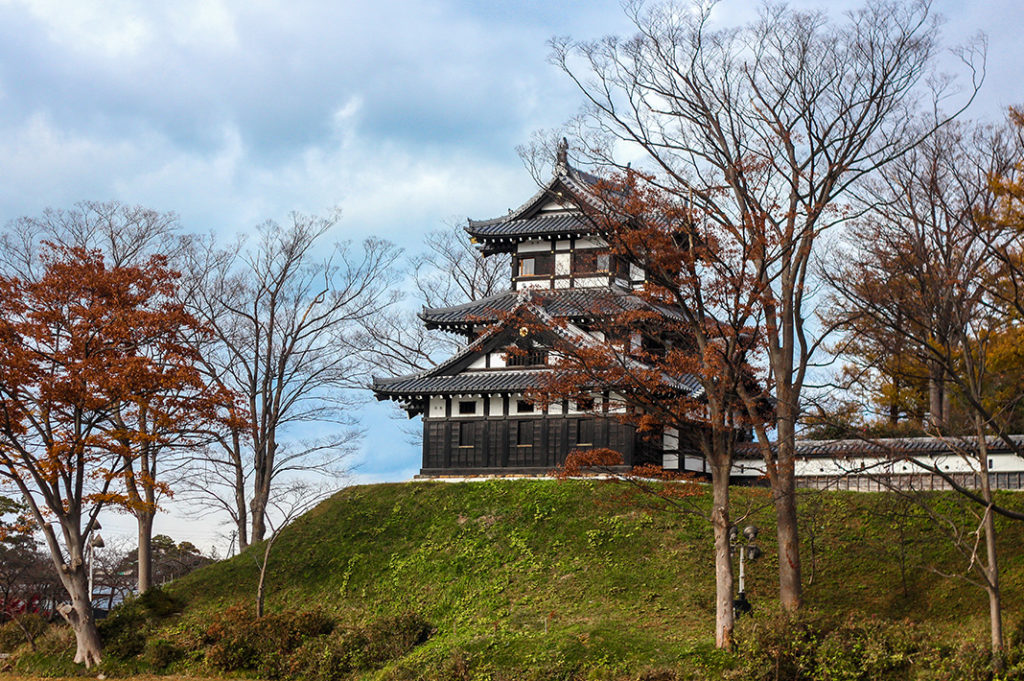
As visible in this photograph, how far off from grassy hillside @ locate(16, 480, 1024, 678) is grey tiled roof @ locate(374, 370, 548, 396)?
127 inches

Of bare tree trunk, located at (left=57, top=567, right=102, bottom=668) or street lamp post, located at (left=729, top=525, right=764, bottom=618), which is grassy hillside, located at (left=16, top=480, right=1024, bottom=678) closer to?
street lamp post, located at (left=729, top=525, right=764, bottom=618)

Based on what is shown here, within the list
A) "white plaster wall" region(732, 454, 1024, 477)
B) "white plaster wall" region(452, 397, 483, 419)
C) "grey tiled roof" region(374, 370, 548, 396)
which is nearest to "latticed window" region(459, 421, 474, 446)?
"white plaster wall" region(452, 397, 483, 419)

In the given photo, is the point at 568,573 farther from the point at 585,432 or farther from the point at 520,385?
the point at 520,385

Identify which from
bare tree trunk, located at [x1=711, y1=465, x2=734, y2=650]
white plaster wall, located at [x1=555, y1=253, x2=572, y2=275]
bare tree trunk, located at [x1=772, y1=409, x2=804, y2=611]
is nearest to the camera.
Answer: bare tree trunk, located at [x1=711, y1=465, x2=734, y2=650]

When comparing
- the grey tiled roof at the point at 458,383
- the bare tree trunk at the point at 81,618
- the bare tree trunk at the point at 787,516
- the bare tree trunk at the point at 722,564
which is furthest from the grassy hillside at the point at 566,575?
the grey tiled roof at the point at 458,383

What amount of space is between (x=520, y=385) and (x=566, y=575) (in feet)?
27.6

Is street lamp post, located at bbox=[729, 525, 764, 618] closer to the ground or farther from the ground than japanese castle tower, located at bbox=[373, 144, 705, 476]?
closer to the ground

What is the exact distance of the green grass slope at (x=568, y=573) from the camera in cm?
2294

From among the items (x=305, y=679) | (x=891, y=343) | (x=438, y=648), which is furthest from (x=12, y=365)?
(x=891, y=343)

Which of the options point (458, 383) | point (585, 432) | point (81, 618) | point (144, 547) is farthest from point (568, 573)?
point (144, 547)

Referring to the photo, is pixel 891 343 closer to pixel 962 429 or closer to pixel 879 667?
pixel 962 429

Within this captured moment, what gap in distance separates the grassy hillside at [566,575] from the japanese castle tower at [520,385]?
1.70 meters

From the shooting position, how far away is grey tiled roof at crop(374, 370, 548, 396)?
35.4m

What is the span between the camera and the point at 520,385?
35.1 meters
